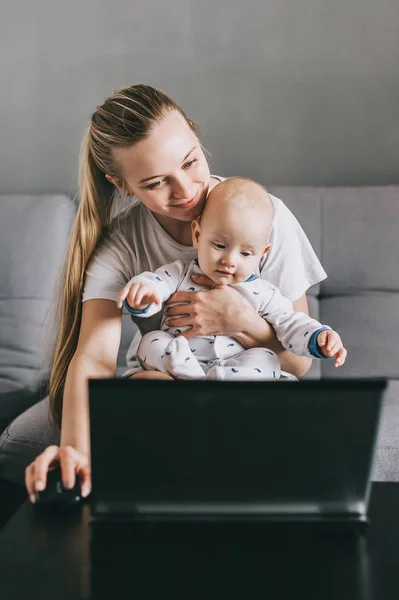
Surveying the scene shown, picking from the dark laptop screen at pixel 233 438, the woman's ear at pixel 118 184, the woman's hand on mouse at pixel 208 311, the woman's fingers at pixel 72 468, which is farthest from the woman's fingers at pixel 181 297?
the dark laptop screen at pixel 233 438

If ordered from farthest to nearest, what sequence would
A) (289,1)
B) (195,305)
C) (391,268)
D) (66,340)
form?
(289,1) → (391,268) → (66,340) → (195,305)

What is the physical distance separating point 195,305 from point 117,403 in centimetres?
50

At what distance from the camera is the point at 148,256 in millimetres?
1303

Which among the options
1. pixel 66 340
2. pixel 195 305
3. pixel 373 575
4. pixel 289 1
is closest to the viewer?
pixel 373 575

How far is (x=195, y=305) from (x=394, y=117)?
1192 mm

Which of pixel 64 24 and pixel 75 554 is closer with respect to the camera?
pixel 75 554

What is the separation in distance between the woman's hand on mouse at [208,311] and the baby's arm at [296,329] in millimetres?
69

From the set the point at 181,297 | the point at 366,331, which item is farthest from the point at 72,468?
the point at 366,331

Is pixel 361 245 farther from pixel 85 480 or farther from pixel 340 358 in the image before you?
pixel 85 480

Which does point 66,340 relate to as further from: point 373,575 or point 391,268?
point 391,268

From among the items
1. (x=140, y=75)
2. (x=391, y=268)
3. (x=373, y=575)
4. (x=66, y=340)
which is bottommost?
(x=373, y=575)

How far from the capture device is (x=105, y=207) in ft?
4.30

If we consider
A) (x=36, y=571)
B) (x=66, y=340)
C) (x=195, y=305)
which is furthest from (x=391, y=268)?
(x=36, y=571)

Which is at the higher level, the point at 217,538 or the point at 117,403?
the point at 117,403
